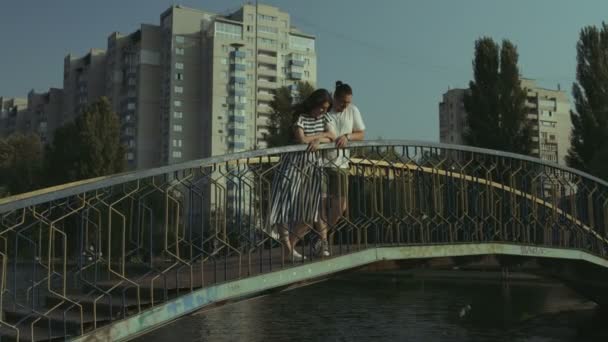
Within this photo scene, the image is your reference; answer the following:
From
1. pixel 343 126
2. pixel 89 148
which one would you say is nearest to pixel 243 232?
pixel 343 126

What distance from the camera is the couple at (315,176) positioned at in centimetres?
588

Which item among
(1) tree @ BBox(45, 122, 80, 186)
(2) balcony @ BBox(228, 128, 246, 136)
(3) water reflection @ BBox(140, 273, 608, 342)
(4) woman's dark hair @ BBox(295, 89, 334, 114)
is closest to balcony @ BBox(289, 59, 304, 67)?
(2) balcony @ BBox(228, 128, 246, 136)

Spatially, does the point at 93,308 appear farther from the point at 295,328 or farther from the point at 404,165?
the point at 295,328

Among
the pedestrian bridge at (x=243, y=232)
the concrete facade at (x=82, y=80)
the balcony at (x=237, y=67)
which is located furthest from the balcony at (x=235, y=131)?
the pedestrian bridge at (x=243, y=232)

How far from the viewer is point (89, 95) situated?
7556 cm

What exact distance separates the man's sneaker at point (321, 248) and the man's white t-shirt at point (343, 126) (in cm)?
73

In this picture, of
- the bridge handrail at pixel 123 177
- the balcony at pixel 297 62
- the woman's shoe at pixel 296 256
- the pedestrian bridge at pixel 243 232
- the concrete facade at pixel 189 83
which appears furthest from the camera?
the balcony at pixel 297 62

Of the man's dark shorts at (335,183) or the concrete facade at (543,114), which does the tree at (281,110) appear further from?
the concrete facade at (543,114)

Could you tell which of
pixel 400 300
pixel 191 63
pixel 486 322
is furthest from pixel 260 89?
pixel 486 322

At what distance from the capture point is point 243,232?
18.4ft

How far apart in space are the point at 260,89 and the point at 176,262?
68777mm

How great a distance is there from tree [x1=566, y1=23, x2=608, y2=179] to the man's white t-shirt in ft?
76.8

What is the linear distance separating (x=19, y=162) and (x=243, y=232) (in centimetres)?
4492

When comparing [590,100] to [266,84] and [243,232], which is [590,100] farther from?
[266,84]
